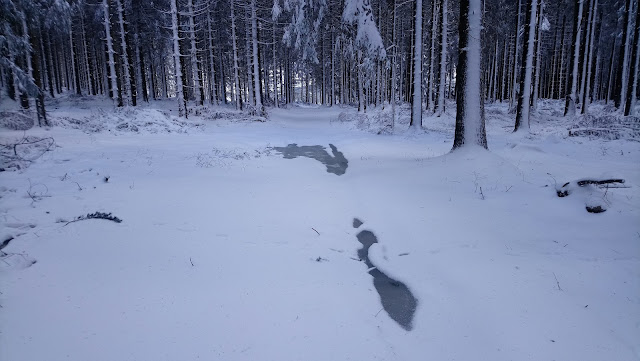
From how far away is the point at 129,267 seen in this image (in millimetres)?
Result: 3609

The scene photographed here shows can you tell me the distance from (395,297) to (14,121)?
14467 mm

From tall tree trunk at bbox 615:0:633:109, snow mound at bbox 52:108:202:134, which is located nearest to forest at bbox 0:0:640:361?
snow mound at bbox 52:108:202:134

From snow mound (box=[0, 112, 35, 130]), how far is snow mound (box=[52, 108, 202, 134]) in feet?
3.85

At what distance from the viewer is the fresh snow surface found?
102 inches

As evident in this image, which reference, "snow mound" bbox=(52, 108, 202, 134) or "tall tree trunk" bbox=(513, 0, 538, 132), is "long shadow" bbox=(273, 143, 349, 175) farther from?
"tall tree trunk" bbox=(513, 0, 538, 132)

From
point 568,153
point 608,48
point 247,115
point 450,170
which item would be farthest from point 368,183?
point 608,48

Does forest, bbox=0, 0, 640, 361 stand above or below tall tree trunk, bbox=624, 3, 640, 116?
below

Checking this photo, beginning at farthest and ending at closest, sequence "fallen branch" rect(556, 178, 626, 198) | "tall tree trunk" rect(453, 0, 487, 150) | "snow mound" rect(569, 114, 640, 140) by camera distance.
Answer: "snow mound" rect(569, 114, 640, 140) → "tall tree trunk" rect(453, 0, 487, 150) → "fallen branch" rect(556, 178, 626, 198)

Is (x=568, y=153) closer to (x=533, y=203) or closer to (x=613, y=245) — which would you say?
(x=533, y=203)

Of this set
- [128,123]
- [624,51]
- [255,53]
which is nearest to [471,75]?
[128,123]

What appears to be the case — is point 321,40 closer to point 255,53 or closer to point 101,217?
point 255,53

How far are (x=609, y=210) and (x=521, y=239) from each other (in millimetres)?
1496

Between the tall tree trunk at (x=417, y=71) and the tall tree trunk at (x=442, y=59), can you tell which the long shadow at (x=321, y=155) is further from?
the tall tree trunk at (x=442, y=59)

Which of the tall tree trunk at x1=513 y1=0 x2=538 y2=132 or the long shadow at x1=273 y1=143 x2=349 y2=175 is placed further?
the tall tree trunk at x1=513 y1=0 x2=538 y2=132
